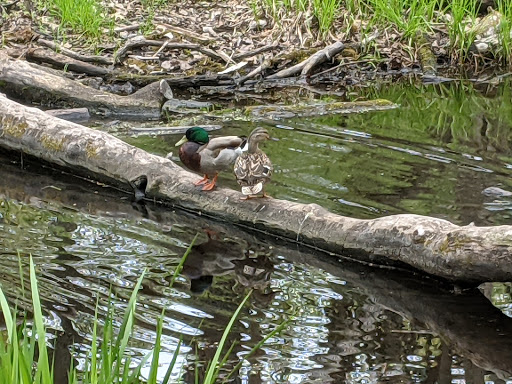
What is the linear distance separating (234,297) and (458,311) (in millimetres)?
1329

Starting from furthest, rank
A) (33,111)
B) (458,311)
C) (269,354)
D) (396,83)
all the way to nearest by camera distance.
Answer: (396,83)
(33,111)
(458,311)
(269,354)

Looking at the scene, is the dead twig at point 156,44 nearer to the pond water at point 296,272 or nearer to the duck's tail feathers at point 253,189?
the pond water at point 296,272

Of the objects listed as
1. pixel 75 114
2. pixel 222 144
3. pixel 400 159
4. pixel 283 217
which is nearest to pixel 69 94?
pixel 75 114

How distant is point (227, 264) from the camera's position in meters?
5.79

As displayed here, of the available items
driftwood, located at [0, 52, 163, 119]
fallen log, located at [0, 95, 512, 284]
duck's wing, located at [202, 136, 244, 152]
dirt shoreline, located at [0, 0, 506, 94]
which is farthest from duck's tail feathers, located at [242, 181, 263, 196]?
dirt shoreline, located at [0, 0, 506, 94]

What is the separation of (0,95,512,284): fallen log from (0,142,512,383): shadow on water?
142 mm

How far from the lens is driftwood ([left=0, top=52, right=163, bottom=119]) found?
9891mm

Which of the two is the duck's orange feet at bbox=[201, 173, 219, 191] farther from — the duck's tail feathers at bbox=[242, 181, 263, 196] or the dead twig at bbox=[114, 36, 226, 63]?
the dead twig at bbox=[114, 36, 226, 63]

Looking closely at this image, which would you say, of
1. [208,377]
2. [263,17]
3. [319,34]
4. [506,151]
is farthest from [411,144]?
[208,377]

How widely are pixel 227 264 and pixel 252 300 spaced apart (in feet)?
2.27

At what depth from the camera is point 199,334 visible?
456 cm

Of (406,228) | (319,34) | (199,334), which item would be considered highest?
(319,34)

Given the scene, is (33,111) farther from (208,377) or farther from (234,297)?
(208,377)

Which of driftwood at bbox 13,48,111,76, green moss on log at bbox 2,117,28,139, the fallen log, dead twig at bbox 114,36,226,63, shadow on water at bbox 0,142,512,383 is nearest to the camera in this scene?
shadow on water at bbox 0,142,512,383
